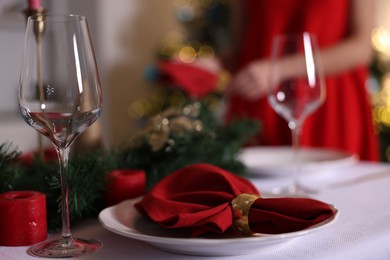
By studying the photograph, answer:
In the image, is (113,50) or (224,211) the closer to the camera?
(224,211)

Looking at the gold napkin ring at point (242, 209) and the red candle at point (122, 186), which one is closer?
the gold napkin ring at point (242, 209)

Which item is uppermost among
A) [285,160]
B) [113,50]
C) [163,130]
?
[113,50]

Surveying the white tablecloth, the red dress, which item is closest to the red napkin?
the red dress

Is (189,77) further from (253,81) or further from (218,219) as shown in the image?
(218,219)

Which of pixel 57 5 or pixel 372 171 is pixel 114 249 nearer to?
pixel 372 171

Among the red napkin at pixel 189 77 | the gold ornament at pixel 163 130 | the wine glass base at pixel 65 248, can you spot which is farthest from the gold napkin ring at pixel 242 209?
the red napkin at pixel 189 77

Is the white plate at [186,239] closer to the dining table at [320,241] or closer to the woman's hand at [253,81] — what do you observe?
the dining table at [320,241]

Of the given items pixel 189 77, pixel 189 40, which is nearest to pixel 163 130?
pixel 189 77

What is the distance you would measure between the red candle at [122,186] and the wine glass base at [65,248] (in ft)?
0.41

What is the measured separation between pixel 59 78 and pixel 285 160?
72 centimetres

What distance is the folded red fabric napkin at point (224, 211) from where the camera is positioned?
1.80ft

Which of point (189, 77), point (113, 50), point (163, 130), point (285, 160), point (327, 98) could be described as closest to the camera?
Result: point (163, 130)

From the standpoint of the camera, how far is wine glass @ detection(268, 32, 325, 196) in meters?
0.89

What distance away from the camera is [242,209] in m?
0.58
